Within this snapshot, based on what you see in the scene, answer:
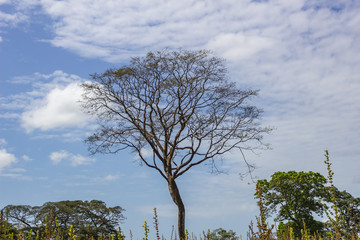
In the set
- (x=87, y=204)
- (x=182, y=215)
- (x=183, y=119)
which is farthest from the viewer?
(x=87, y=204)

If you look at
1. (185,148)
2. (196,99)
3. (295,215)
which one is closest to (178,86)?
(196,99)

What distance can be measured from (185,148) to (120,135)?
12.4 feet

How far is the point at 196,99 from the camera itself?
798 inches

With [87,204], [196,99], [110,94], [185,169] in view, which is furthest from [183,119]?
[87,204]

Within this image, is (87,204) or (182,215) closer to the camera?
(182,215)

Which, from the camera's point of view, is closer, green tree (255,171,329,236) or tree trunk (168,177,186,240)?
tree trunk (168,177,186,240)

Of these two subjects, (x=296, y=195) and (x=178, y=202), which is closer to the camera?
(x=178, y=202)

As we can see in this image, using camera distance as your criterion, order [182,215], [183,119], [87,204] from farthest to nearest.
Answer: [87,204] < [183,119] < [182,215]

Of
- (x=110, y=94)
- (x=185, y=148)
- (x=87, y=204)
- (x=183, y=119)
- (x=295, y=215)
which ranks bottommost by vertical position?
(x=295, y=215)

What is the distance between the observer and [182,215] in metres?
18.8

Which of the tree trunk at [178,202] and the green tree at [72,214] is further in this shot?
the green tree at [72,214]

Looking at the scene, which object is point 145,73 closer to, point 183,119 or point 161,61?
point 161,61

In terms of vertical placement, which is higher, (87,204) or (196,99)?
(196,99)

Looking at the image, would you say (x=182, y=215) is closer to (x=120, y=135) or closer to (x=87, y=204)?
(x=120, y=135)
